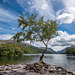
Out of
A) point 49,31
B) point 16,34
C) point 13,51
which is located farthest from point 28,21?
point 13,51

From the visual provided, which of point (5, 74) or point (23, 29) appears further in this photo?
point (23, 29)

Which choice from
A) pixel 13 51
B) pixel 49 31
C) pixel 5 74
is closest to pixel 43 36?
pixel 49 31

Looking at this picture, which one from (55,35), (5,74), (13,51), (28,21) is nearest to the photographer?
(5,74)

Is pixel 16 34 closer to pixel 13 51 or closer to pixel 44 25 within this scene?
pixel 44 25

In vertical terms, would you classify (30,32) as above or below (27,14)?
below

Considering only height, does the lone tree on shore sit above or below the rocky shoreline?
above

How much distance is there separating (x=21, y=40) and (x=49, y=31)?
1305 cm

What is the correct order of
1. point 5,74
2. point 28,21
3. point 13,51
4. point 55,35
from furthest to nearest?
point 13,51, point 55,35, point 28,21, point 5,74

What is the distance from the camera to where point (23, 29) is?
37.7 meters

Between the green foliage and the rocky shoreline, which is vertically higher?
the green foliage

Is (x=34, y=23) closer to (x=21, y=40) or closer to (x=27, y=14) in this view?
(x=27, y=14)

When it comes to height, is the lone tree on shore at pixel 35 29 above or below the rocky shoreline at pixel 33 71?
above

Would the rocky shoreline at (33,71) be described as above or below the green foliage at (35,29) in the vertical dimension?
below

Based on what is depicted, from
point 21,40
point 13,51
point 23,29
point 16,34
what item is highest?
point 23,29
